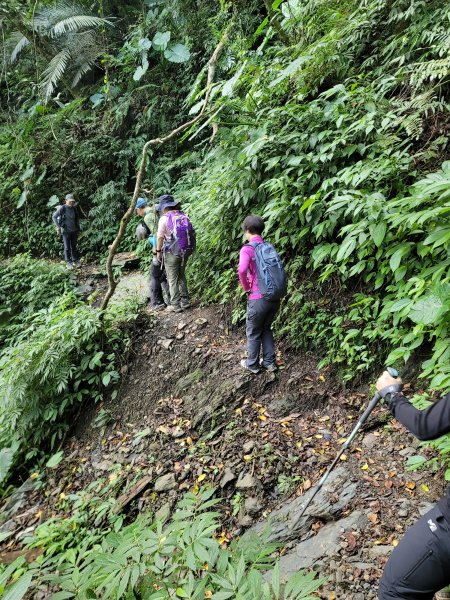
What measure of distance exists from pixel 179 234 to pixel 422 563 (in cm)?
501

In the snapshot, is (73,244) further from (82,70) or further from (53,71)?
(82,70)

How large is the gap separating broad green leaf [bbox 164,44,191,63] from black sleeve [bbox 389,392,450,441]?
1245cm

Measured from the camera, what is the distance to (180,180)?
11.2m

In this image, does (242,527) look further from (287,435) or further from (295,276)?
(295,276)

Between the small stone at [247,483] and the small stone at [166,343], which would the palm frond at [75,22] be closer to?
the small stone at [166,343]

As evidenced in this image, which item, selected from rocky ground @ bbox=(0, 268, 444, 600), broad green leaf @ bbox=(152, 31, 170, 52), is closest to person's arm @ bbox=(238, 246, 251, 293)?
rocky ground @ bbox=(0, 268, 444, 600)

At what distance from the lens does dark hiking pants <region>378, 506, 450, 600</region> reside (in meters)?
1.68

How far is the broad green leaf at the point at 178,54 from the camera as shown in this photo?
37.2 feet

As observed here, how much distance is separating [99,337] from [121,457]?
1882mm

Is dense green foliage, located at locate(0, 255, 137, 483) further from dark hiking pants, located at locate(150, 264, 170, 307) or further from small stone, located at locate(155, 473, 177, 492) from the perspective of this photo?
small stone, located at locate(155, 473, 177, 492)

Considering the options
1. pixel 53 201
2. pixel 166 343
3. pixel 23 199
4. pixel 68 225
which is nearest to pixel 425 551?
pixel 166 343

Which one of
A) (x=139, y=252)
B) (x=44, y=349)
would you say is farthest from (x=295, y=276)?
(x=139, y=252)

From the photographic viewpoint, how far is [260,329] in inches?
180

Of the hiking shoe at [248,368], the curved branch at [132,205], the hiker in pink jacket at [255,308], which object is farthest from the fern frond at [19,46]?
the hiking shoe at [248,368]
